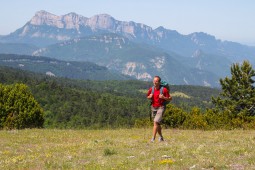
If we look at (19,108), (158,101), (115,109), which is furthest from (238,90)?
(115,109)

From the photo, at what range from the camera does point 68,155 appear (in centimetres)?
1368

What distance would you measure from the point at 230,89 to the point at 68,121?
3575 inches

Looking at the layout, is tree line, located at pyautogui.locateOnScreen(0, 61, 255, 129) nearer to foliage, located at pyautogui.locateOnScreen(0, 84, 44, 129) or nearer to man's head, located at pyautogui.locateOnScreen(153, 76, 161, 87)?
foliage, located at pyautogui.locateOnScreen(0, 84, 44, 129)

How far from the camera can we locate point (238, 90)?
201ft

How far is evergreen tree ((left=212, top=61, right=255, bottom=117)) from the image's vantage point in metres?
59.5

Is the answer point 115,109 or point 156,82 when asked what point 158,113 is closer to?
point 156,82

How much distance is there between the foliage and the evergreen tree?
32355 mm

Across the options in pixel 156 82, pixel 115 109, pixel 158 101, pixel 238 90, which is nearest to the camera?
pixel 156 82

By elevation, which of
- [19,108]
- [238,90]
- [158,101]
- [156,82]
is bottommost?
[19,108]

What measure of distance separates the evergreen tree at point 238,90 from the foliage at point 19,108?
32.4 metres

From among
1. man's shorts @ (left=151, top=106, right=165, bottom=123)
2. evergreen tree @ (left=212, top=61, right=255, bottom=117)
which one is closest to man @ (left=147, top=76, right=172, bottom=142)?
man's shorts @ (left=151, top=106, right=165, bottom=123)

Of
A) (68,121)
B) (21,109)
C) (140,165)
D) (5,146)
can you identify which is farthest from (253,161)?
(68,121)

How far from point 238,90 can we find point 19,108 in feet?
123

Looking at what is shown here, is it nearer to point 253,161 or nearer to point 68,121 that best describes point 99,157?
point 253,161
